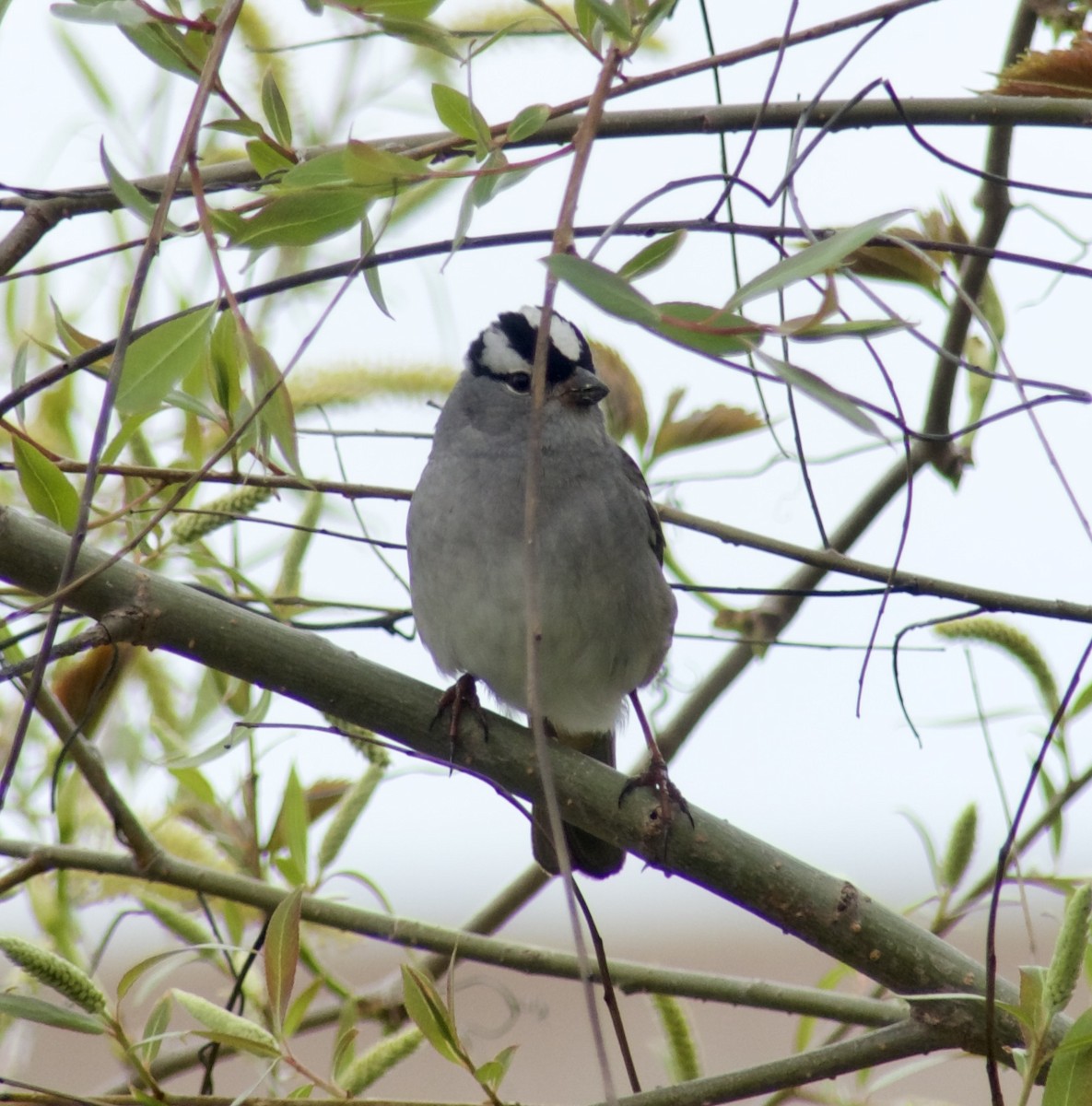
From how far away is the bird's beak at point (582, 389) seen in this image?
318 centimetres

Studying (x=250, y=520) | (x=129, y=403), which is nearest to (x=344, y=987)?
(x=250, y=520)

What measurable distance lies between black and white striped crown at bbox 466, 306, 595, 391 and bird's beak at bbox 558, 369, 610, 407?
0.04 metres

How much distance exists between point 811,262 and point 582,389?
1960 millimetres

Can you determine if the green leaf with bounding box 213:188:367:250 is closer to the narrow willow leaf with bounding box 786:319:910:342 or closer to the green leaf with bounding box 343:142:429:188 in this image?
the green leaf with bounding box 343:142:429:188

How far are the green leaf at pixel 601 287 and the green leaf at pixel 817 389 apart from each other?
0.11 metres

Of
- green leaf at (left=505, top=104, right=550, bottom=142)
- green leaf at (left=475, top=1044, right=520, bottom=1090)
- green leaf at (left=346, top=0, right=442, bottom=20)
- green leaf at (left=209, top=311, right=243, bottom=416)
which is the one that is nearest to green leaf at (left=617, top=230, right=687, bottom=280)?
green leaf at (left=505, top=104, right=550, bottom=142)

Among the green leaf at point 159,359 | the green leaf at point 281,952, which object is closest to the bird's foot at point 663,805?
the green leaf at point 281,952

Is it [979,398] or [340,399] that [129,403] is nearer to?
[340,399]

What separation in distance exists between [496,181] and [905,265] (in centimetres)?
87

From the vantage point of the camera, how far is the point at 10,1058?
7.36 ft

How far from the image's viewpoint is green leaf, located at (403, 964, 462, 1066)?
1.73 metres

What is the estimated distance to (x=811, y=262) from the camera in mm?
1271

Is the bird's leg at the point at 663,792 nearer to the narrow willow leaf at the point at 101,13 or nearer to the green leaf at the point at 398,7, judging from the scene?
the green leaf at the point at 398,7

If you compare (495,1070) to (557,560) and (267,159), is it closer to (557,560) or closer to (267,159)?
(267,159)
